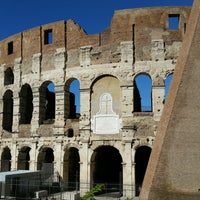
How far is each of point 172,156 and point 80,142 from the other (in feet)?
25.7

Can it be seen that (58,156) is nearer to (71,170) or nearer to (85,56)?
(71,170)

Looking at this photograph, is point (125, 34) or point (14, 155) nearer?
point (125, 34)

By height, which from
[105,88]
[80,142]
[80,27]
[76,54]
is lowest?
[80,142]

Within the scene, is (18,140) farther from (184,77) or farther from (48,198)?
(184,77)

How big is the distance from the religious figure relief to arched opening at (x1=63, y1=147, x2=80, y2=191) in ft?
7.68

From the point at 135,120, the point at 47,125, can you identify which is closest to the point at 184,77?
the point at 135,120

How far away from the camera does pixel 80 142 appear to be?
672 inches

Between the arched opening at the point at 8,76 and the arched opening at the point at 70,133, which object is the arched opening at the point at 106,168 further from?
the arched opening at the point at 8,76

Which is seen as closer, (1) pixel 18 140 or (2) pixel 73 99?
(1) pixel 18 140

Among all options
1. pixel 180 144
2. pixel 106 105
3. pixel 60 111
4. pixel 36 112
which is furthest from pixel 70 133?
pixel 180 144

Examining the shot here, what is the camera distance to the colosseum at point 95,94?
53.0 feet

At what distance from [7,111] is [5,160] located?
127 inches

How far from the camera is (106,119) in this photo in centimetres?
1673

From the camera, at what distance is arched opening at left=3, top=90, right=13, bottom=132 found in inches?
812
